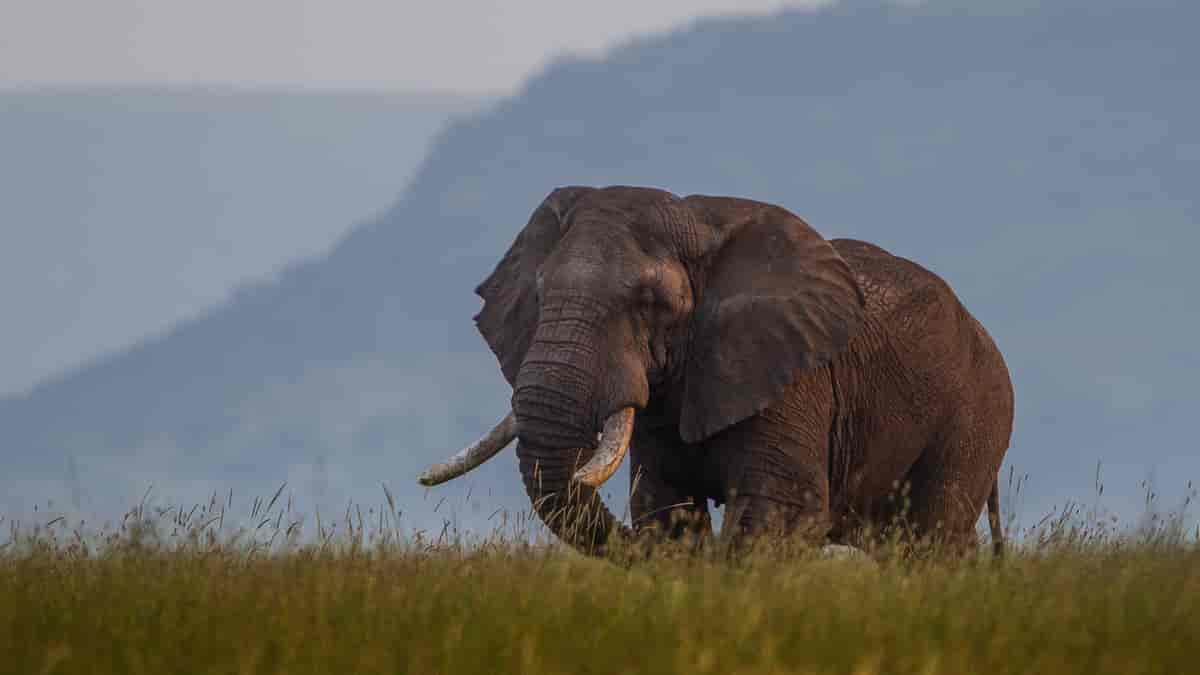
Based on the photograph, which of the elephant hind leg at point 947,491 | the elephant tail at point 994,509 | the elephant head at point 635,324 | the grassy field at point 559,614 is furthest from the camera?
the elephant tail at point 994,509

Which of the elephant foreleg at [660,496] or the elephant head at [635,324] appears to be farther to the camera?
the elephant foreleg at [660,496]

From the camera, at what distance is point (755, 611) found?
282 inches

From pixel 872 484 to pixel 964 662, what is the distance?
249 inches

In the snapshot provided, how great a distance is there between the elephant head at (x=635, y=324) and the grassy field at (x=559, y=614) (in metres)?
1.28

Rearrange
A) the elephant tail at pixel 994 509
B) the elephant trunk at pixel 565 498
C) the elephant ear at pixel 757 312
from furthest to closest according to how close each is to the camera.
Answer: the elephant tail at pixel 994 509
the elephant ear at pixel 757 312
the elephant trunk at pixel 565 498

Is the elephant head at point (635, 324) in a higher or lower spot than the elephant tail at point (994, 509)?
higher

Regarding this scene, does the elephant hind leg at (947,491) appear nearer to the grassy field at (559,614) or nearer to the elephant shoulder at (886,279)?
the elephant shoulder at (886,279)

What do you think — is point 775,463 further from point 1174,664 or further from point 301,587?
point 1174,664

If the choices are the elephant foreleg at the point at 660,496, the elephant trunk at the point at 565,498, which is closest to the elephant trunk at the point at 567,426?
the elephant trunk at the point at 565,498

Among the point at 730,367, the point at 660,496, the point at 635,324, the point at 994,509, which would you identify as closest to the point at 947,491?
the point at 994,509

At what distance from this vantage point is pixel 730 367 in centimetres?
1191

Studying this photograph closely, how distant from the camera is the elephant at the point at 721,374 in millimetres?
11219

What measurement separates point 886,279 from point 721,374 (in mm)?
1870

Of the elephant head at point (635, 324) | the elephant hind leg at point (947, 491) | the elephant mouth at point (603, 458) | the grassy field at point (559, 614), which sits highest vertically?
the elephant head at point (635, 324)
